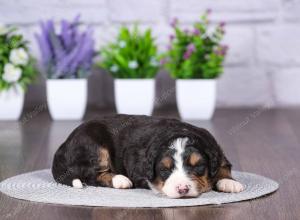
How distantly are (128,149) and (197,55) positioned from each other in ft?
6.72

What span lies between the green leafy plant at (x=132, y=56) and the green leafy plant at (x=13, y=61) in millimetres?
475

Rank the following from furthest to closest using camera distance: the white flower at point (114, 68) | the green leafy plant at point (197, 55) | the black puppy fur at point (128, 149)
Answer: the white flower at point (114, 68), the green leafy plant at point (197, 55), the black puppy fur at point (128, 149)

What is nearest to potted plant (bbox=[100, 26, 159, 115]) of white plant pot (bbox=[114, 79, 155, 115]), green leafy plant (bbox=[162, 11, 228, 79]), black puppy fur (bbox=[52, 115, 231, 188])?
white plant pot (bbox=[114, 79, 155, 115])

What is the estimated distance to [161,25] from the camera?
5398 mm

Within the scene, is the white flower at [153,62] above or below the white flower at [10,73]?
above

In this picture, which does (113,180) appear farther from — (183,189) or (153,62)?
(153,62)

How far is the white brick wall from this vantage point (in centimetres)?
537

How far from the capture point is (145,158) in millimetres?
2705

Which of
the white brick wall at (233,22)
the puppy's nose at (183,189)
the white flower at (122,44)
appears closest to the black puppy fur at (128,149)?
the puppy's nose at (183,189)

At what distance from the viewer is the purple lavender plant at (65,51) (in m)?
4.83

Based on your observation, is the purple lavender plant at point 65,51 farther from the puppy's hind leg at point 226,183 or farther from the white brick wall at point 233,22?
the puppy's hind leg at point 226,183

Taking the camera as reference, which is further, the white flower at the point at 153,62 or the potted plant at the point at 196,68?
the white flower at the point at 153,62

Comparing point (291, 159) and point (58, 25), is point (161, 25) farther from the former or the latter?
point (291, 159)

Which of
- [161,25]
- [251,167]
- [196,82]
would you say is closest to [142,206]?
[251,167]
